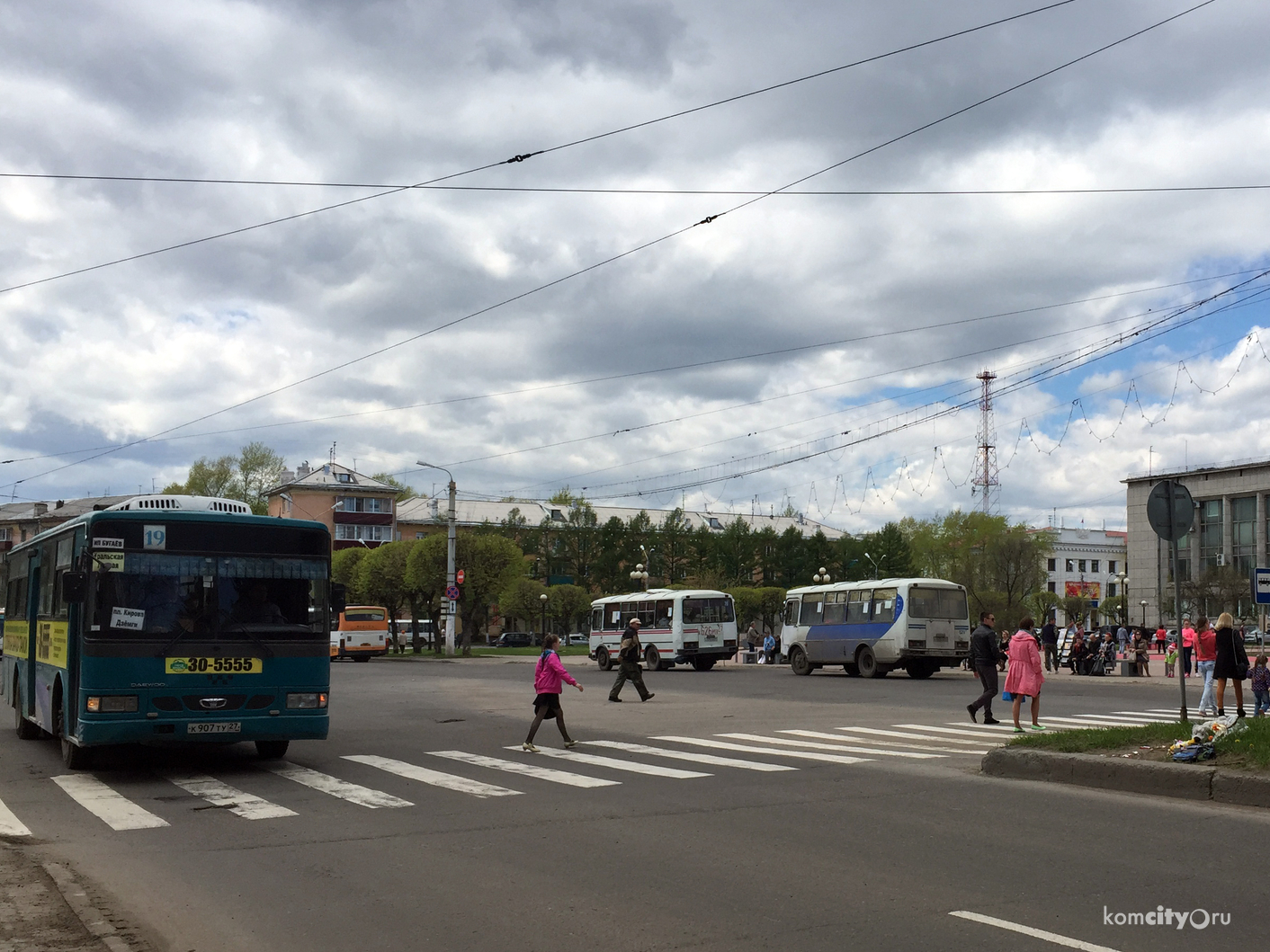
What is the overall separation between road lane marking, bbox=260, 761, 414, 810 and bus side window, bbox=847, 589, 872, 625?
24721 millimetres

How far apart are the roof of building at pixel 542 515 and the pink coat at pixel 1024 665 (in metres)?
94.1

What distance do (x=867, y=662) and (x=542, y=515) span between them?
3841 inches

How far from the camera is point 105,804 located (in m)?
11.0

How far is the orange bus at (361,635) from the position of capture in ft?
192

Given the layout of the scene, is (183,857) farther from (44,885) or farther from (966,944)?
(966,944)

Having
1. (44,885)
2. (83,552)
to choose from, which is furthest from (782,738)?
(44,885)

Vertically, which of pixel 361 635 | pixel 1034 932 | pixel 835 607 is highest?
pixel 835 607

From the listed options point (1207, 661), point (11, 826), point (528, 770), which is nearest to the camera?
point (11, 826)

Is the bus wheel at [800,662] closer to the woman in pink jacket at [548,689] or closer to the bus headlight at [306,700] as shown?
the woman in pink jacket at [548,689]

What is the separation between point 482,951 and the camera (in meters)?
5.84

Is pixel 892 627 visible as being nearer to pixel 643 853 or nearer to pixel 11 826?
pixel 643 853

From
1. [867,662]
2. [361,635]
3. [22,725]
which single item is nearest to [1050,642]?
[867,662]

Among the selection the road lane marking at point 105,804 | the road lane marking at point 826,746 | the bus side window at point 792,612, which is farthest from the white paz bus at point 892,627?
the road lane marking at point 105,804

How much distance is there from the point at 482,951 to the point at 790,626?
115ft
